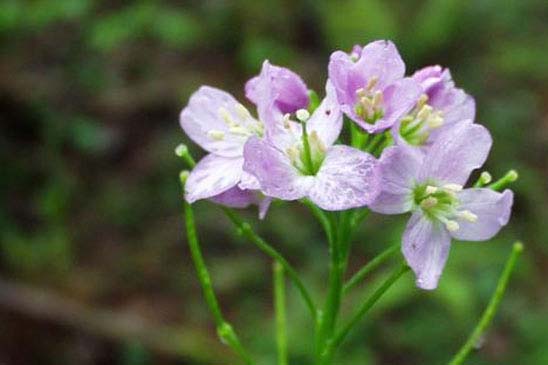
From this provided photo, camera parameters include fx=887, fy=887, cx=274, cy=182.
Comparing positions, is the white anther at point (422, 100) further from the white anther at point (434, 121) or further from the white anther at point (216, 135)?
the white anther at point (216, 135)

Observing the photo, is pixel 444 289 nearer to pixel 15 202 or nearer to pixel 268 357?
pixel 268 357

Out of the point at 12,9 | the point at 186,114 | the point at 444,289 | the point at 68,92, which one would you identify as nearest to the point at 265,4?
the point at 68,92

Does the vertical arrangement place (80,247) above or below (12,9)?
below

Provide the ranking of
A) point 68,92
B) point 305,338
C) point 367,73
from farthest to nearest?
1. point 68,92
2. point 305,338
3. point 367,73

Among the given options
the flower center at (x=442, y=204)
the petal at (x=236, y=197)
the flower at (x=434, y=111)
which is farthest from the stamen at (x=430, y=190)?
the petal at (x=236, y=197)

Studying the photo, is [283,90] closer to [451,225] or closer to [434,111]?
[434,111]

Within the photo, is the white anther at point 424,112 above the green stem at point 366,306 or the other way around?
above
